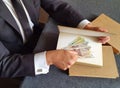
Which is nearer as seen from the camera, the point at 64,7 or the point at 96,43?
the point at 96,43

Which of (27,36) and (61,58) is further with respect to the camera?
(27,36)

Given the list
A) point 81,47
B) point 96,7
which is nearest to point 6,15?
point 81,47

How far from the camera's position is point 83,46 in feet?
2.80

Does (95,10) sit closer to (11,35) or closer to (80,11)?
(80,11)

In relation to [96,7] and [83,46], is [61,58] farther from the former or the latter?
[96,7]

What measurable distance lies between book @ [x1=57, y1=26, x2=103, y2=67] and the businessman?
27 mm

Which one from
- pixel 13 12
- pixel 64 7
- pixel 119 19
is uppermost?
pixel 13 12

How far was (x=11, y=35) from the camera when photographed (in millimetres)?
936

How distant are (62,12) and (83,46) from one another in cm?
32

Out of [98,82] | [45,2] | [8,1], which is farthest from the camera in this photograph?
[45,2]

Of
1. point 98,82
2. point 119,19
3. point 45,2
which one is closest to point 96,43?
point 98,82

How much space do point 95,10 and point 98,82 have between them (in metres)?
0.47

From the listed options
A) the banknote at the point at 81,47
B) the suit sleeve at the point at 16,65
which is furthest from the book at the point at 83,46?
the suit sleeve at the point at 16,65

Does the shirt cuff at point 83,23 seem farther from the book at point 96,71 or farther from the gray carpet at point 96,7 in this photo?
the book at point 96,71
